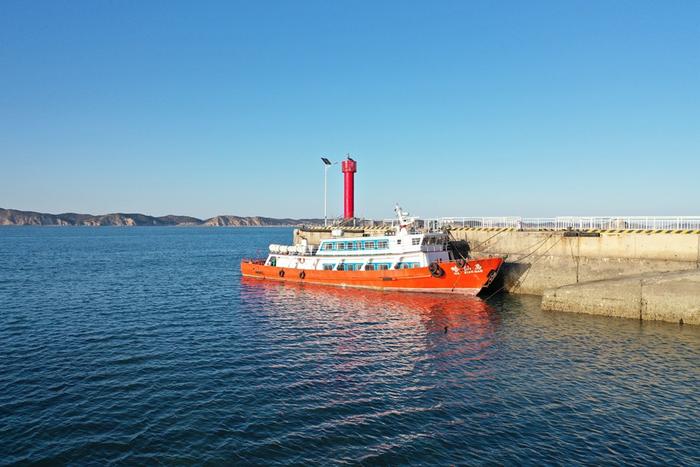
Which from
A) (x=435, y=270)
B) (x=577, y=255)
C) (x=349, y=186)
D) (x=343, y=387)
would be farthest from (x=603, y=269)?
(x=349, y=186)

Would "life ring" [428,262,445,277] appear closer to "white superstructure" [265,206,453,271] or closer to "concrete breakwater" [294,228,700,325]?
"white superstructure" [265,206,453,271]

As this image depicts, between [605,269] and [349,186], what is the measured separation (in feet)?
106

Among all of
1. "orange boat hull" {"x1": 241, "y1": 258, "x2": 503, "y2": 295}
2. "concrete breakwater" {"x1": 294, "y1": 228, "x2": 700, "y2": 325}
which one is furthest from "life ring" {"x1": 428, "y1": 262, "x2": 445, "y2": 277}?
"concrete breakwater" {"x1": 294, "y1": 228, "x2": 700, "y2": 325}

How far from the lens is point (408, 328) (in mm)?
26266

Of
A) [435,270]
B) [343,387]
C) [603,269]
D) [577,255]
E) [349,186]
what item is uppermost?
[349,186]

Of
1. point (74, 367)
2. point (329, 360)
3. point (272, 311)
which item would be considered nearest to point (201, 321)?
point (272, 311)

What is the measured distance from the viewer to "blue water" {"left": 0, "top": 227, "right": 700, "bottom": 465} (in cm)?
1253

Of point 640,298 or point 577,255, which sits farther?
point 577,255

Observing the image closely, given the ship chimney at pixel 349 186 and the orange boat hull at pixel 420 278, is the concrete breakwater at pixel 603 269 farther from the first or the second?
the ship chimney at pixel 349 186

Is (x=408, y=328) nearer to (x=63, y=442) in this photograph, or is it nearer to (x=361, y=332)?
(x=361, y=332)

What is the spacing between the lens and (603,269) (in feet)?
108

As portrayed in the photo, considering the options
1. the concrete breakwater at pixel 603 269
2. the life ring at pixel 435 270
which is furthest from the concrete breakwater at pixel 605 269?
the life ring at pixel 435 270

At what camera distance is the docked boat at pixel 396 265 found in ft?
117

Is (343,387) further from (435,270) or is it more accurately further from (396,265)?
(396,265)
